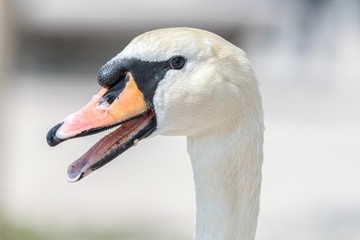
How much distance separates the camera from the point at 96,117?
341 centimetres

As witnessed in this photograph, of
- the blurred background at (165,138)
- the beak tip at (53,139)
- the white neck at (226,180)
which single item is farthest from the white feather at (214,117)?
the blurred background at (165,138)

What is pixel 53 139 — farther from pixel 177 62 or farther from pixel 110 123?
pixel 177 62

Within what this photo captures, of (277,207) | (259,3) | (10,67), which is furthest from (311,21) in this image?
(10,67)

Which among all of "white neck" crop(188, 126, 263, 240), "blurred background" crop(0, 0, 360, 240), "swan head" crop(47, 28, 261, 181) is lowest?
"white neck" crop(188, 126, 263, 240)

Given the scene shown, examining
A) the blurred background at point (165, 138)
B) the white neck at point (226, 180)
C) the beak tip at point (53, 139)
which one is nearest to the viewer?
the beak tip at point (53, 139)

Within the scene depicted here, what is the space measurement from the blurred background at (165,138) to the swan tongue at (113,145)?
3.87m

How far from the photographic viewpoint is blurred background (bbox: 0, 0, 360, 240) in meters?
8.04

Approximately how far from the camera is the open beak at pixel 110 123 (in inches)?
133

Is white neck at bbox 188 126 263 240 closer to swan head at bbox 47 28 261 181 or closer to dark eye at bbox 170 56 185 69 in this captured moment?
swan head at bbox 47 28 261 181

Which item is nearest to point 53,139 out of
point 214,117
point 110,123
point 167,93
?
point 110,123

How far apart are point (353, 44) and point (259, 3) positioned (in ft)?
7.34

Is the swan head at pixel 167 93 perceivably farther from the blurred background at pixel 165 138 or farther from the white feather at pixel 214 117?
the blurred background at pixel 165 138

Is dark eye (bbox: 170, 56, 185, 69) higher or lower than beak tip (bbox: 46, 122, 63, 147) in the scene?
higher

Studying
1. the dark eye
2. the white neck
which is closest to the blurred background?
the white neck
